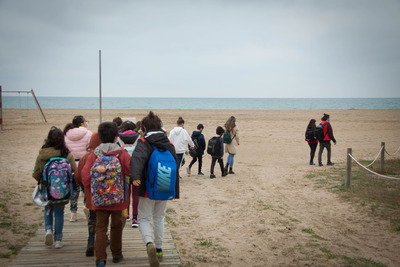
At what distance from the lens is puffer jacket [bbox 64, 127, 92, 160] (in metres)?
6.30

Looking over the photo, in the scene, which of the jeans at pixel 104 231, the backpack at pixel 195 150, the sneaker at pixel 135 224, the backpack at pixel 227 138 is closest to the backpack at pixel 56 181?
the jeans at pixel 104 231

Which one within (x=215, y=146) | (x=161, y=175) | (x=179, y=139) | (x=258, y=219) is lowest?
(x=258, y=219)

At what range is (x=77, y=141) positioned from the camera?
6387 mm

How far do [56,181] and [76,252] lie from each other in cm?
105

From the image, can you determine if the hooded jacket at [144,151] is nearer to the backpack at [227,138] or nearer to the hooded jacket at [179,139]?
the hooded jacket at [179,139]

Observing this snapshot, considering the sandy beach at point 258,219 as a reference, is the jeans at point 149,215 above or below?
Result: above

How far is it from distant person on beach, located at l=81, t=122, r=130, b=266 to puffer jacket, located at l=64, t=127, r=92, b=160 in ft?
8.23

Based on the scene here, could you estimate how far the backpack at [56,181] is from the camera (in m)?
4.50

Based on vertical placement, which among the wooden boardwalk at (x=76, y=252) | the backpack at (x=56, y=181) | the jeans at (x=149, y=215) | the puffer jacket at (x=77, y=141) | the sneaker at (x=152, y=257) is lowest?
the wooden boardwalk at (x=76, y=252)

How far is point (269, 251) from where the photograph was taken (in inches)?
205

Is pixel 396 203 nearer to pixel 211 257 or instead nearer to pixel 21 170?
pixel 211 257

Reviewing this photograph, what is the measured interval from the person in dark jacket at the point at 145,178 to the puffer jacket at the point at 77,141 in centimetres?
259

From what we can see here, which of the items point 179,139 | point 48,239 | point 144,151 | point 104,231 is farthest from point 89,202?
point 179,139

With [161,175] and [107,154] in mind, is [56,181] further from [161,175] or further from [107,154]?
[161,175]
